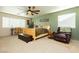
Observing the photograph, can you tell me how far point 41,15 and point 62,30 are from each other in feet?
2.02

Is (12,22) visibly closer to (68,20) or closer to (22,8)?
(22,8)

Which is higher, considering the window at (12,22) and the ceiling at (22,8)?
the ceiling at (22,8)

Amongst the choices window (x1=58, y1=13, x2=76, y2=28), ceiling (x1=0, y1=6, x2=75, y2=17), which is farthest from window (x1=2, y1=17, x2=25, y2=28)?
window (x1=58, y1=13, x2=76, y2=28)

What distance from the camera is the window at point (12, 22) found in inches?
58.4

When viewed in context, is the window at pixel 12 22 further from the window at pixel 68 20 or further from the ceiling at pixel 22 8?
the window at pixel 68 20

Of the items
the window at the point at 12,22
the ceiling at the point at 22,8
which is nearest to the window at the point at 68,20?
the ceiling at the point at 22,8

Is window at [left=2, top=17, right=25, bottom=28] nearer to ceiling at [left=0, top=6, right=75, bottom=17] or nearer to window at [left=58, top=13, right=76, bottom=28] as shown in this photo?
ceiling at [left=0, top=6, right=75, bottom=17]

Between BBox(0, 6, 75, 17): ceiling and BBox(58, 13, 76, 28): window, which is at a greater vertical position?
BBox(0, 6, 75, 17): ceiling

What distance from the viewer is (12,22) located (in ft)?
5.12

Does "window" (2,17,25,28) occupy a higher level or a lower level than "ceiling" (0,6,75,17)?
lower

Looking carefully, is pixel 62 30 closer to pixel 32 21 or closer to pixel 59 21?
pixel 59 21

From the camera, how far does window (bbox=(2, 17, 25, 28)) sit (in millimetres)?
1483
